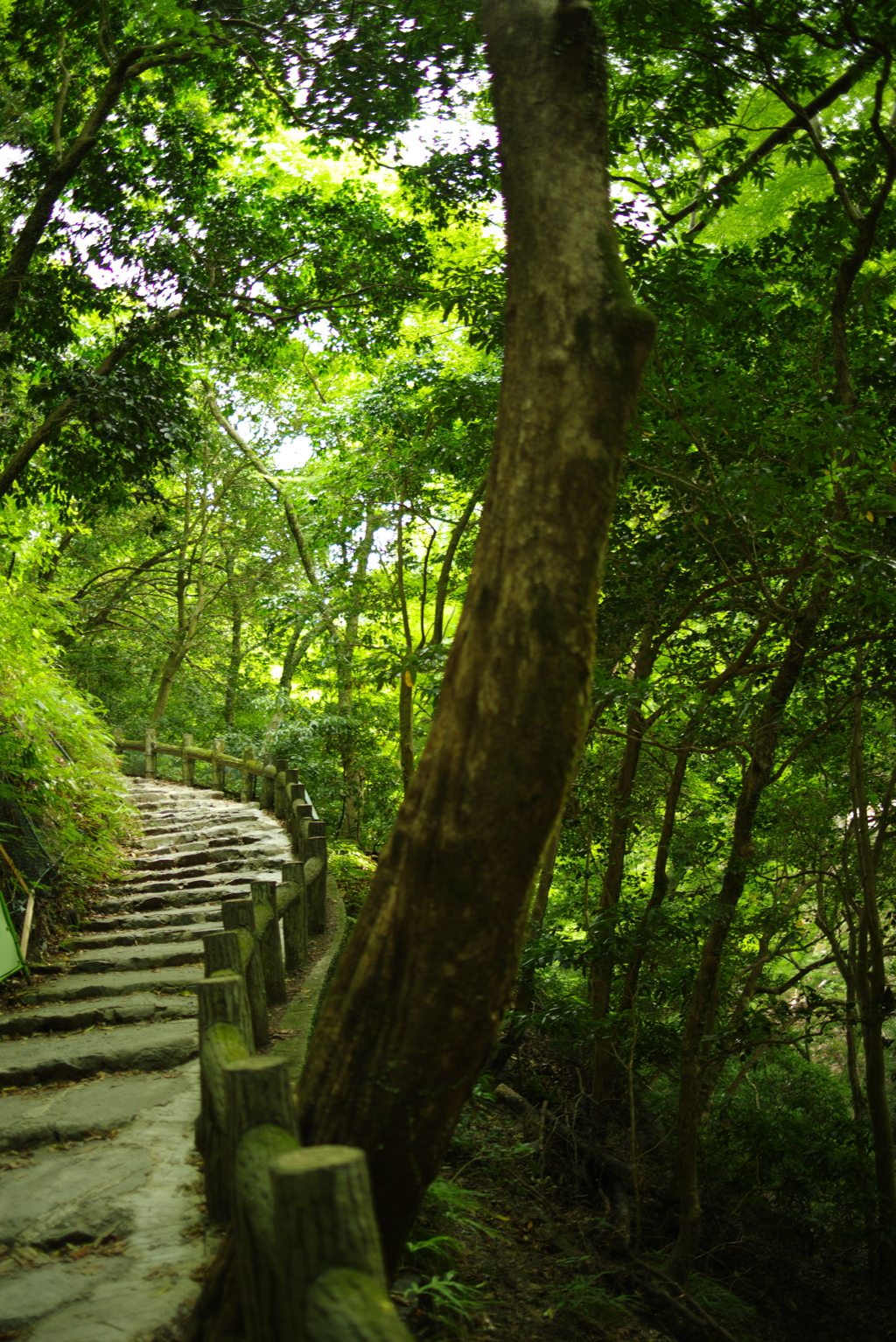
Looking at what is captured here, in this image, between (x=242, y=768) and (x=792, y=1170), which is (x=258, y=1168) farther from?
(x=242, y=768)

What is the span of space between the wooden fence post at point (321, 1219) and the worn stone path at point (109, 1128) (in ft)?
3.66

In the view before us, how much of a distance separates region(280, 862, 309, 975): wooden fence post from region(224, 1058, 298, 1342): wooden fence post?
12.4 feet

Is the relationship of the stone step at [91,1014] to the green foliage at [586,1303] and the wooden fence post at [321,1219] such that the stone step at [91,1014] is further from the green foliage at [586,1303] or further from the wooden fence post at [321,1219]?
the wooden fence post at [321,1219]

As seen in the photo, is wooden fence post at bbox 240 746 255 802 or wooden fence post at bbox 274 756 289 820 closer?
wooden fence post at bbox 274 756 289 820

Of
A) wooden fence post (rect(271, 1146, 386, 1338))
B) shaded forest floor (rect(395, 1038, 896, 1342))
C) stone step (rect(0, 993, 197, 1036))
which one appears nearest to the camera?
wooden fence post (rect(271, 1146, 386, 1338))

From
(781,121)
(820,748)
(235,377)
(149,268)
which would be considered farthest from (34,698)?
(235,377)

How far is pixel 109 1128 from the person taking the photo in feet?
13.7

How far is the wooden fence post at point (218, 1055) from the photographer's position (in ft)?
9.82

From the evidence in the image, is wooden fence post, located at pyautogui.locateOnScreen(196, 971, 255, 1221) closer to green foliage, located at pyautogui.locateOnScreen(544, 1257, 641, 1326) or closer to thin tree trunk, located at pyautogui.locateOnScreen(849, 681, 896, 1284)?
green foliage, located at pyautogui.locateOnScreen(544, 1257, 641, 1326)

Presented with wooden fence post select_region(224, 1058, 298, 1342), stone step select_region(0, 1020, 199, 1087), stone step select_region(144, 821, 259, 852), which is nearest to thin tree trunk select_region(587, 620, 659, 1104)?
stone step select_region(0, 1020, 199, 1087)

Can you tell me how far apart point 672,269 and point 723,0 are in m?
1.75

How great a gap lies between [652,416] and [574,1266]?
5400 mm

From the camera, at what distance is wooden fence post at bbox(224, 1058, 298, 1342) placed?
2.04 m

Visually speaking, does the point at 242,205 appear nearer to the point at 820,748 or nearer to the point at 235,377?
the point at 820,748
